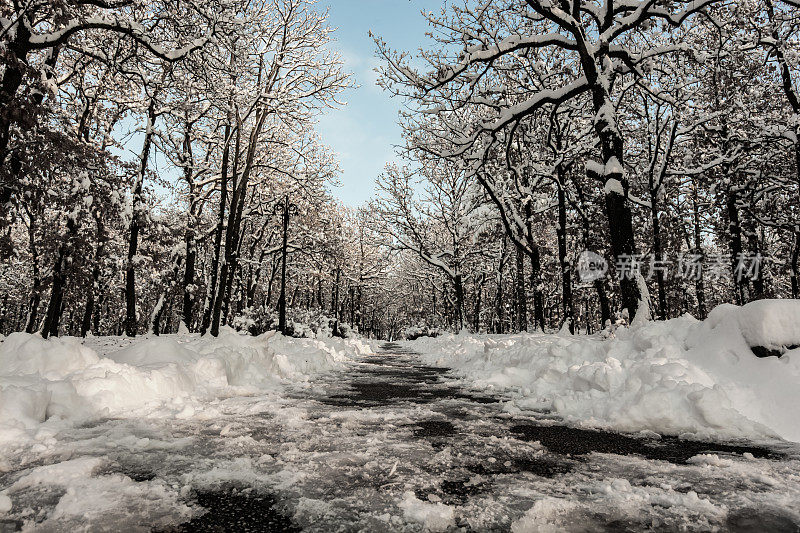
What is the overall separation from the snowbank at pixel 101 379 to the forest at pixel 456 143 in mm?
3342

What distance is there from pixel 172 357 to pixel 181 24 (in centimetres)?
743

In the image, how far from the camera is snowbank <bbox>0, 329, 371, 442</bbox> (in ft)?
10.8

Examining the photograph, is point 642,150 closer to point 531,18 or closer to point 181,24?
point 531,18

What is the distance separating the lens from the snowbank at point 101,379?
3293 mm

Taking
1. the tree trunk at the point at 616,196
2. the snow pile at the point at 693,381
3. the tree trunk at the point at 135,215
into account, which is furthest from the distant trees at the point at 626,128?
the tree trunk at the point at 135,215

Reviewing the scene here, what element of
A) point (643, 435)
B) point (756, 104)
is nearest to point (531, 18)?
point (643, 435)

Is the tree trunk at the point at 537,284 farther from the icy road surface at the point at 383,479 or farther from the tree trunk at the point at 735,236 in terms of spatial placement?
the icy road surface at the point at 383,479

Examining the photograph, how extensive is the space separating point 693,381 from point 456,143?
8.76m

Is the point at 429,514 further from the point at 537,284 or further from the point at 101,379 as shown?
the point at 537,284

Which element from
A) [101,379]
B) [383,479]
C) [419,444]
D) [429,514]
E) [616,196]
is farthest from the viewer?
[616,196]

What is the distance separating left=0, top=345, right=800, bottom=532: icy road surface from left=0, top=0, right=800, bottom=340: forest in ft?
17.5

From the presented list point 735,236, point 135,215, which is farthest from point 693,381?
point 735,236

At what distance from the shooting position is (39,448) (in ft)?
8.92

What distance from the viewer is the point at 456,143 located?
11555mm
